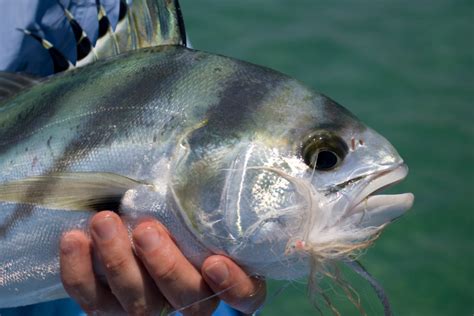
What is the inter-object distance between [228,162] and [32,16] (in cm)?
80

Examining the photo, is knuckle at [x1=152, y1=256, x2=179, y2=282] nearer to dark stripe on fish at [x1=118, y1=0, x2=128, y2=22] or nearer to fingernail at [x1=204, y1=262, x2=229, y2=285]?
fingernail at [x1=204, y1=262, x2=229, y2=285]

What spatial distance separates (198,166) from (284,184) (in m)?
0.15

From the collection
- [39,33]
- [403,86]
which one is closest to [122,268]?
[39,33]

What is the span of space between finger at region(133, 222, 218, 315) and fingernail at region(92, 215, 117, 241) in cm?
4

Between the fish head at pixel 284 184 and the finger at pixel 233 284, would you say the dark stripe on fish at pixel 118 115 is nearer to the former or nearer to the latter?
the fish head at pixel 284 184

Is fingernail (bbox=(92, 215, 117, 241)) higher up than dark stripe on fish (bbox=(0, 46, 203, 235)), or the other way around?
dark stripe on fish (bbox=(0, 46, 203, 235))

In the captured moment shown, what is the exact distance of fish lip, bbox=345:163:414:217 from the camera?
44.6 inches

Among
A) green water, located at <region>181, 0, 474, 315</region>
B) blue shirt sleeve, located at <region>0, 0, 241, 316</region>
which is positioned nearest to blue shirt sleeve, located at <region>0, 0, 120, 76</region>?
blue shirt sleeve, located at <region>0, 0, 241, 316</region>

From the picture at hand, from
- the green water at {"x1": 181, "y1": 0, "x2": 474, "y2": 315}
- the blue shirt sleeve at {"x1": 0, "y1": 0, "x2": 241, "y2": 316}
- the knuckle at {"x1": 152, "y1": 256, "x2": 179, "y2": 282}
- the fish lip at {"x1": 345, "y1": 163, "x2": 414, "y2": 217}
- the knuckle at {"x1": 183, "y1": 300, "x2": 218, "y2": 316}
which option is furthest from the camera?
the green water at {"x1": 181, "y1": 0, "x2": 474, "y2": 315}

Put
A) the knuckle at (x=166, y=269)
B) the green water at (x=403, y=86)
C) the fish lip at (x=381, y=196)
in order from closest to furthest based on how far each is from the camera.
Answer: the fish lip at (x=381, y=196), the knuckle at (x=166, y=269), the green water at (x=403, y=86)

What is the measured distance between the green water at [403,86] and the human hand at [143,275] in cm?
138

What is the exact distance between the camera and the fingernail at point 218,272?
119cm

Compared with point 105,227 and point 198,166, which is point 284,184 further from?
point 105,227

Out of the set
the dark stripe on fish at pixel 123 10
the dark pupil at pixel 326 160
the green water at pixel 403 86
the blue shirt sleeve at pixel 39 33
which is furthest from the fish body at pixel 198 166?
the green water at pixel 403 86
